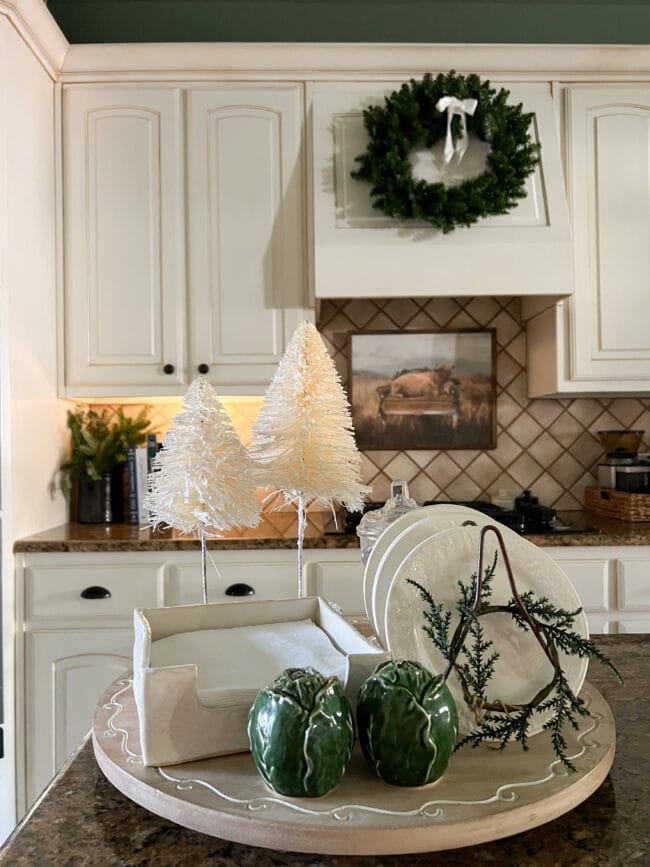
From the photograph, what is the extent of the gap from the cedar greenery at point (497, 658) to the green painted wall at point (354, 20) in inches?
111

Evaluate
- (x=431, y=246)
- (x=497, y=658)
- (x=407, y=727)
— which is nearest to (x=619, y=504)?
(x=431, y=246)

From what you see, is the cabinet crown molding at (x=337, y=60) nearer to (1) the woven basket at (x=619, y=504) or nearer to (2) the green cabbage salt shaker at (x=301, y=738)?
(1) the woven basket at (x=619, y=504)

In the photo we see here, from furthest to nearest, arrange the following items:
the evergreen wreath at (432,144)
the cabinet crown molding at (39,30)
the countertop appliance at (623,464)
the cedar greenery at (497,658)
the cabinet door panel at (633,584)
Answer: the countertop appliance at (623,464), the evergreen wreath at (432,144), the cabinet door panel at (633,584), the cabinet crown molding at (39,30), the cedar greenery at (497,658)

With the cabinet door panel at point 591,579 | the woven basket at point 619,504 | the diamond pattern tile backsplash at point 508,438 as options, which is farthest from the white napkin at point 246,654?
the diamond pattern tile backsplash at point 508,438

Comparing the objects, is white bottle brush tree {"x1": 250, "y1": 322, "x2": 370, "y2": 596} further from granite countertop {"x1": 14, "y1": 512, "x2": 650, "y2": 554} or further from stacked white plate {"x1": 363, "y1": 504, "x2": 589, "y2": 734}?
granite countertop {"x1": 14, "y1": 512, "x2": 650, "y2": 554}

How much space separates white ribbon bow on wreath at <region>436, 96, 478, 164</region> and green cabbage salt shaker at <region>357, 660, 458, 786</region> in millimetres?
2155

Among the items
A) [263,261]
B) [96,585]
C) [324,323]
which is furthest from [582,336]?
[96,585]

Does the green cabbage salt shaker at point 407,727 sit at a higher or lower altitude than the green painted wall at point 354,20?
lower

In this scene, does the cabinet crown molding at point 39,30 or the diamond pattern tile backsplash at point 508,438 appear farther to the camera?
the diamond pattern tile backsplash at point 508,438

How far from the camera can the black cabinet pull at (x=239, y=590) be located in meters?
2.21

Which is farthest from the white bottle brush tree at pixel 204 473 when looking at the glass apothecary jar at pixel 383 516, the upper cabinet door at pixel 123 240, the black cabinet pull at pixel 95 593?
the upper cabinet door at pixel 123 240

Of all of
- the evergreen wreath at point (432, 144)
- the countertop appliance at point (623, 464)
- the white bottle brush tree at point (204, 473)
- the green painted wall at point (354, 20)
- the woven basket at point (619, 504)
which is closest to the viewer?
the white bottle brush tree at point (204, 473)

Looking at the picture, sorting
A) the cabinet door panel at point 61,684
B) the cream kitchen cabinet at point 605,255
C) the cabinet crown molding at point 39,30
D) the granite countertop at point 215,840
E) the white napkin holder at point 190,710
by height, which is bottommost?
the cabinet door panel at point 61,684

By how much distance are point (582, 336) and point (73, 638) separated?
6.52ft
